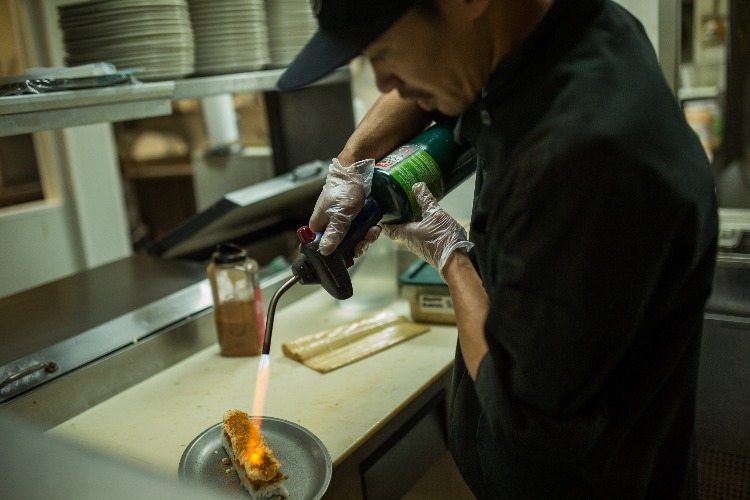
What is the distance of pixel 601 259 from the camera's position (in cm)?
88

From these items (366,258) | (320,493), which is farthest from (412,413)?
(366,258)

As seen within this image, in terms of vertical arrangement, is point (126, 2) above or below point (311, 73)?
above

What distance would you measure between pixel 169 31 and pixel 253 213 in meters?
0.66

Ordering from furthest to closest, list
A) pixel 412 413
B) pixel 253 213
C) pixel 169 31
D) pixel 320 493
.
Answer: pixel 253 213 → pixel 169 31 → pixel 412 413 → pixel 320 493

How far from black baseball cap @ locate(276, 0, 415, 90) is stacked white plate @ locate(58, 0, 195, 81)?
889 mm

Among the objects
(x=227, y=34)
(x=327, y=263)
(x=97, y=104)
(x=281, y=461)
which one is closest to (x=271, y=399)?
(x=281, y=461)

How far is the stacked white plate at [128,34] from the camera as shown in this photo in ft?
5.65

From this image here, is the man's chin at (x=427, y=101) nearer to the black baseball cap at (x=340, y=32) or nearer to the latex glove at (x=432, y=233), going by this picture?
the black baseball cap at (x=340, y=32)

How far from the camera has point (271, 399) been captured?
1626mm

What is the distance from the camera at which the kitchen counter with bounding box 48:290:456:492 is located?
4.80 feet

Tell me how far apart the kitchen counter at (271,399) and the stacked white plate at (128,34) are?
0.73 m

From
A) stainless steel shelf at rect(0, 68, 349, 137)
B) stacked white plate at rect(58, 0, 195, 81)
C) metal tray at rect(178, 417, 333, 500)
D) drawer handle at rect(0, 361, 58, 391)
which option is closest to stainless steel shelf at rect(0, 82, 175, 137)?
stainless steel shelf at rect(0, 68, 349, 137)

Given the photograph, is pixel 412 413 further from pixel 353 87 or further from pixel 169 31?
pixel 353 87

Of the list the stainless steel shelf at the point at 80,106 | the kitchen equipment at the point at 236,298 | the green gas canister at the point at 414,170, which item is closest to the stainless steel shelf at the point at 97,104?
the stainless steel shelf at the point at 80,106
